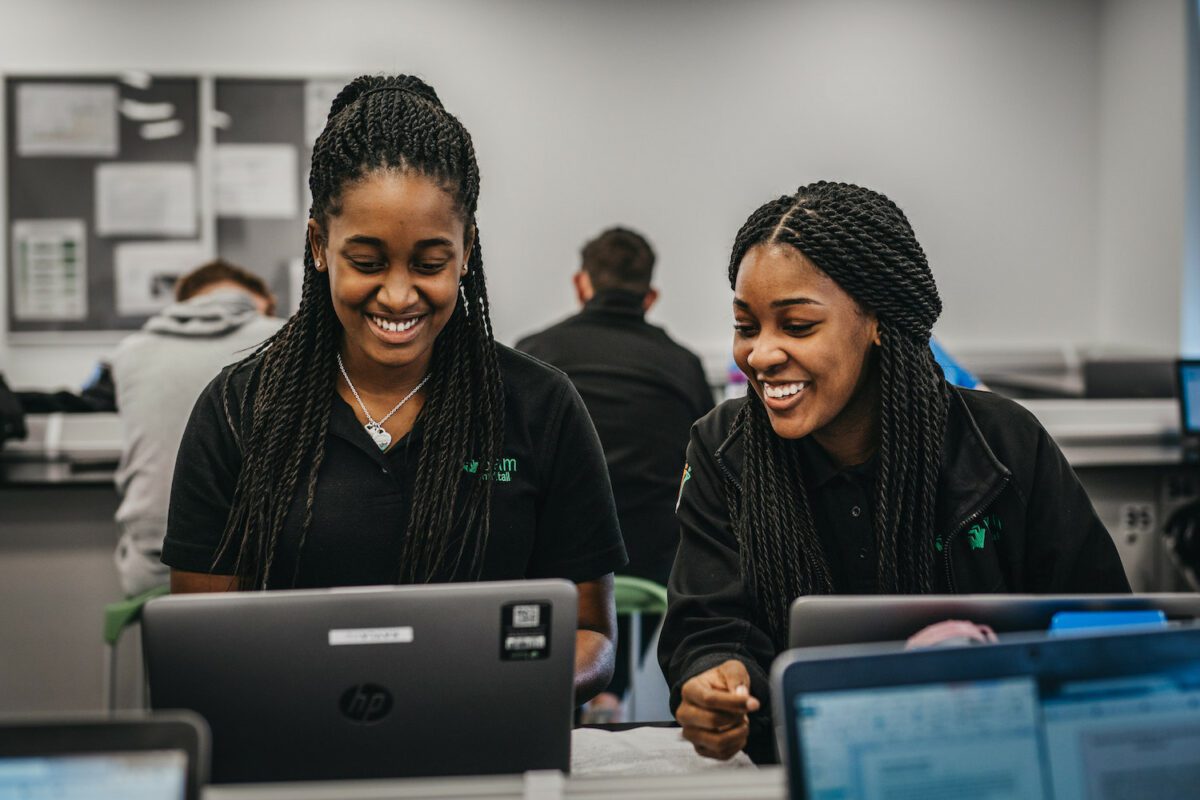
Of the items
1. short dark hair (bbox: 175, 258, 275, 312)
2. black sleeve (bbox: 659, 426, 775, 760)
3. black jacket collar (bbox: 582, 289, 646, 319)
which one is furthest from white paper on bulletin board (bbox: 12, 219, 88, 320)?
black sleeve (bbox: 659, 426, 775, 760)

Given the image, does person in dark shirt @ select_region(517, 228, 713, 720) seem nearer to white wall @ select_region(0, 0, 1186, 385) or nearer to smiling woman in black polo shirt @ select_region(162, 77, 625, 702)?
smiling woman in black polo shirt @ select_region(162, 77, 625, 702)

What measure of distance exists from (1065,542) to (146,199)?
4098mm

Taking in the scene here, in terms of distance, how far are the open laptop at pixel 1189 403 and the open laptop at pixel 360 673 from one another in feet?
9.58

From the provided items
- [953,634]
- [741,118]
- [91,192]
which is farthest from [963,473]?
[91,192]

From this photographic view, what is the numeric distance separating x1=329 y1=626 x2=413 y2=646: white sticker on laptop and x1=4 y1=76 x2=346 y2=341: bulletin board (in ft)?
12.8

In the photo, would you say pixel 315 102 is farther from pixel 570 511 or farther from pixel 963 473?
pixel 963 473

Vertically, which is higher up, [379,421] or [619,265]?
[619,265]

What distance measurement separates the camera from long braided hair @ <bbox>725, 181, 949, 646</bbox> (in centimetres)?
134

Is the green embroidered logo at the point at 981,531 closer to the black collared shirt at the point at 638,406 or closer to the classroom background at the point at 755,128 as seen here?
the black collared shirt at the point at 638,406

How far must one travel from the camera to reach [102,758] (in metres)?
0.68

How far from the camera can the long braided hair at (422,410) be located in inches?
53.4

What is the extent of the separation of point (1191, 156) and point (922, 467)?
3725mm

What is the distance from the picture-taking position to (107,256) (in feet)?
15.1

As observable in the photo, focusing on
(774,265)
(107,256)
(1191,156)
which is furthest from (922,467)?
(107,256)
